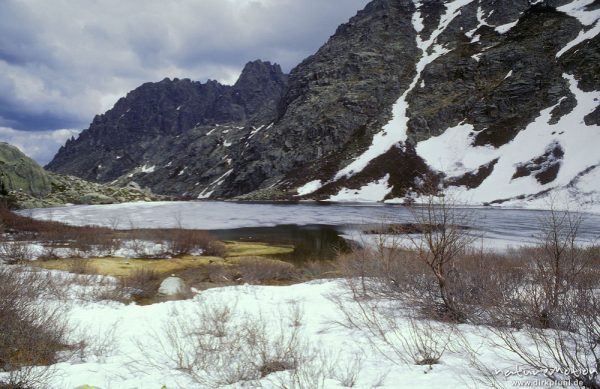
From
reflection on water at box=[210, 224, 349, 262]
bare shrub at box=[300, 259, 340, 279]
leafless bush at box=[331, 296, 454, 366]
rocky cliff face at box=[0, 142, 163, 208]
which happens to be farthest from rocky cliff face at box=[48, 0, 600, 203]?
leafless bush at box=[331, 296, 454, 366]

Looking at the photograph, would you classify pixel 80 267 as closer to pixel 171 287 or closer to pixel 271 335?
pixel 171 287

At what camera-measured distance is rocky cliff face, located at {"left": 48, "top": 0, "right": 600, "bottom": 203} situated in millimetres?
65625

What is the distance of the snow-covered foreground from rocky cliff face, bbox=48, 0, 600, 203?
53680 millimetres

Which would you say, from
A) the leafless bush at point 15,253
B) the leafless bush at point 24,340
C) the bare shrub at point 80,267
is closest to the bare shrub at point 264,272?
the bare shrub at point 80,267

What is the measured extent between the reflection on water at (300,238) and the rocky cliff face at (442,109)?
31.8 metres

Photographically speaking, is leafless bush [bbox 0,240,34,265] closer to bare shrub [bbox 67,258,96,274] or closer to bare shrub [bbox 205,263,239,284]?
bare shrub [bbox 67,258,96,274]

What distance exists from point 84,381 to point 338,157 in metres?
89.7

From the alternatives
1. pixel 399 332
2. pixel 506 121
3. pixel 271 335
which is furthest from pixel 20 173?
pixel 506 121

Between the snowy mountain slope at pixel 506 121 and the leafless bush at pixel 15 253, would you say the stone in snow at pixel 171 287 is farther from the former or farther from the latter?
the snowy mountain slope at pixel 506 121

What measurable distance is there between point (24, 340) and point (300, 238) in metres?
24.4

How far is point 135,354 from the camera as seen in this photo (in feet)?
23.8

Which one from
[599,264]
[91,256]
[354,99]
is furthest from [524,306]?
[354,99]

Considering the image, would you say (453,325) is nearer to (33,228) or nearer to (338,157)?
(33,228)

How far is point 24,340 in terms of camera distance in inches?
241
